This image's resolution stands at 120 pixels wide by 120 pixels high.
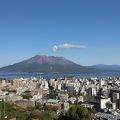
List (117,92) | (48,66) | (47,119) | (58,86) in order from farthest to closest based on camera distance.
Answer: (48,66) → (58,86) → (117,92) → (47,119)

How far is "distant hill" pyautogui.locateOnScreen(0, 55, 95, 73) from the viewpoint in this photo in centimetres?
9062

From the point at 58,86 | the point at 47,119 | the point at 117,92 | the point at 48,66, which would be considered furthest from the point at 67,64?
the point at 47,119

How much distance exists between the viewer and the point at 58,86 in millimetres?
32719

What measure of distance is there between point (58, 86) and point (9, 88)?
4.60 meters

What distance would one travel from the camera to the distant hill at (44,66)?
297 feet

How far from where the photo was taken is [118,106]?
18.8 m

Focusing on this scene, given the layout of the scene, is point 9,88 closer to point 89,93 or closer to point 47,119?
point 89,93

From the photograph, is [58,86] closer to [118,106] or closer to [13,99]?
[13,99]

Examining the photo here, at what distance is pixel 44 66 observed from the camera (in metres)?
94.9

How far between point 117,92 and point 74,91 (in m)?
6.45

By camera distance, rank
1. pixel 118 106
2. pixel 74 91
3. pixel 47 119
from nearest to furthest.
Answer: pixel 47 119 → pixel 118 106 → pixel 74 91

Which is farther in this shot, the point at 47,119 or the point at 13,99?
the point at 13,99

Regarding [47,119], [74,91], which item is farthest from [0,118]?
[74,91]

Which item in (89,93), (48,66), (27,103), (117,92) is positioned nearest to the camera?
(27,103)
